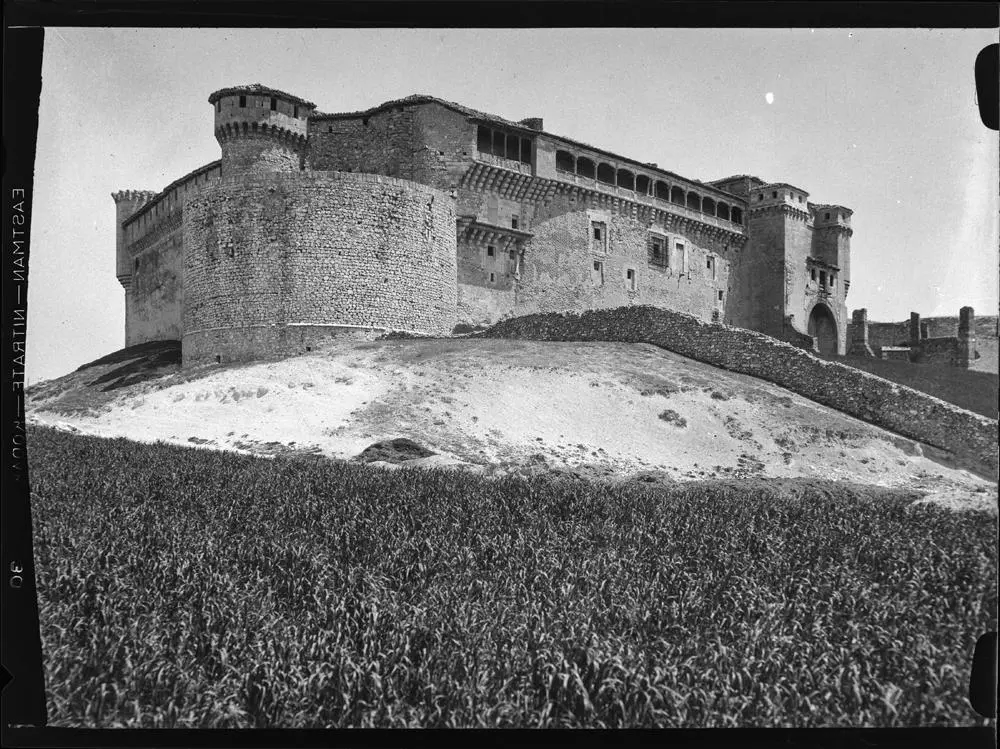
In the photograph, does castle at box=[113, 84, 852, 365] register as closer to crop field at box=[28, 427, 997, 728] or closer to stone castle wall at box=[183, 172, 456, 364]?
stone castle wall at box=[183, 172, 456, 364]

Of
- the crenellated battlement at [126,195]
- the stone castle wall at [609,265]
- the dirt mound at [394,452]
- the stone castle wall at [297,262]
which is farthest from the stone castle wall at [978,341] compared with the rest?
the stone castle wall at [297,262]

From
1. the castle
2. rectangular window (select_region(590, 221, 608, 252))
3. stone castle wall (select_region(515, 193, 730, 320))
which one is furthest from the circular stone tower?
rectangular window (select_region(590, 221, 608, 252))

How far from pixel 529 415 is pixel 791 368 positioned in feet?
20.2

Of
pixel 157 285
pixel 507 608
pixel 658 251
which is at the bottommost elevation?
pixel 507 608

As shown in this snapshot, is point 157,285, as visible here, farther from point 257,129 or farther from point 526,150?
point 526,150

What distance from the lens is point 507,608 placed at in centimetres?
579

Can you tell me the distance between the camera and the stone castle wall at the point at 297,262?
26594mm

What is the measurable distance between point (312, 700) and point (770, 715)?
2.74 metres

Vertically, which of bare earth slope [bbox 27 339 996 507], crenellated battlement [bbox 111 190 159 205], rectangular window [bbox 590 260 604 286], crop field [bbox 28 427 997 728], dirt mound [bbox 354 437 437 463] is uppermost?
rectangular window [bbox 590 260 604 286]

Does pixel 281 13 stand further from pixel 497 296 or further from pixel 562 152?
pixel 562 152

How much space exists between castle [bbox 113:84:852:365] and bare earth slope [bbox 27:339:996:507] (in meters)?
6.49

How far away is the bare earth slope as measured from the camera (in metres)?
9.56

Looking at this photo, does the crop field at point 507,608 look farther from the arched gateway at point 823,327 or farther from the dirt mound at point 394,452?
the arched gateway at point 823,327

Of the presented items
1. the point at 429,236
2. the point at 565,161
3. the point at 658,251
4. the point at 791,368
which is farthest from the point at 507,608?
the point at 658,251
